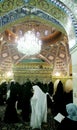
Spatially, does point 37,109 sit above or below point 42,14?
below

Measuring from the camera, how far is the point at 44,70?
12.5m

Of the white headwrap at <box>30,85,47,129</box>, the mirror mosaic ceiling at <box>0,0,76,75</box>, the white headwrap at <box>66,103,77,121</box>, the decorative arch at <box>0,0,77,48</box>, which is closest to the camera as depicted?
the white headwrap at <box>66,103,77,121</box>

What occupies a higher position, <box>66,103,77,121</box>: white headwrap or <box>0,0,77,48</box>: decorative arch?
<box>0,0,77,48</box>: decorative arch

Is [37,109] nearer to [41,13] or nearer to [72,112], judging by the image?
[41,13]

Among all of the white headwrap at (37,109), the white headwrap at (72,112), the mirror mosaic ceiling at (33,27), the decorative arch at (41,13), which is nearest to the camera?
the white headwrap at (72,112)

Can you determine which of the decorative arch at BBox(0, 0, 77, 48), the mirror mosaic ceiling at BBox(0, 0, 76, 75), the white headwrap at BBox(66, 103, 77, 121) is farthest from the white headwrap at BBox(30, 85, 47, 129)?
the white headwrap at BBox(66, 103, 77, 121)

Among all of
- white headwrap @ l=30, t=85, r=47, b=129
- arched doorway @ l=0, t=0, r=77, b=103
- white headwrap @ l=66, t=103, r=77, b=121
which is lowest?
white headwrap @ l=30, t=85, r=47, b=129

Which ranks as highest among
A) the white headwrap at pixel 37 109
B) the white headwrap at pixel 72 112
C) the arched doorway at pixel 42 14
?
the arched doorway at pixel 42 14

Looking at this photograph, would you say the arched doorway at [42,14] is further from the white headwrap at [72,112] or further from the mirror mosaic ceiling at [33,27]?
the white headwrap at [72,112]

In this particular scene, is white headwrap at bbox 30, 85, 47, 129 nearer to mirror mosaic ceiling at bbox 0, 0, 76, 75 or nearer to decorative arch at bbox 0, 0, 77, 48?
decorative arch at bbox 0, 0, 77, 48

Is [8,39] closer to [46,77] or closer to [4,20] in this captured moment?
[46,77]

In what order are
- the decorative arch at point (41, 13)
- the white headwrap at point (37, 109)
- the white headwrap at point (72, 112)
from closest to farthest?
the white headwrap at point (72, 112)
the decorative arch at point (41, 13)
the white headwrap at point (37, 109)

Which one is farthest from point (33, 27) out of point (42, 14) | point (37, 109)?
point (37, 109)

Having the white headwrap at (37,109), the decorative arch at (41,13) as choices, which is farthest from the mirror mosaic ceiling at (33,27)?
the white headwrap at (37,109)
